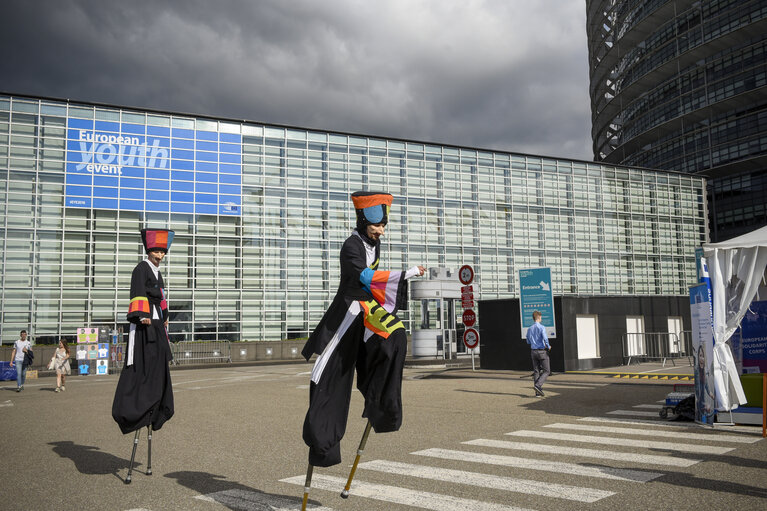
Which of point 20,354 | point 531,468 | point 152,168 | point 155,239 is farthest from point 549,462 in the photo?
point 152,168

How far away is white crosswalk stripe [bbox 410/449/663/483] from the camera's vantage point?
588cm

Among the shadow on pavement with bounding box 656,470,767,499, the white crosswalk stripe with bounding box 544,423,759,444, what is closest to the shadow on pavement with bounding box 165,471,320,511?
the shadow on pavement with bounding box 656,470,767,499

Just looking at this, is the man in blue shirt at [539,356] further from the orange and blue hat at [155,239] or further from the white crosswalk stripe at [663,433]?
the orange and blue hat at [155,239]

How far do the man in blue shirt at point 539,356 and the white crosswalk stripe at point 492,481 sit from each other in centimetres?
796

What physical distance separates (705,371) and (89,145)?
3802cm

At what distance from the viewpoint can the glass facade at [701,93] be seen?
54.0 m

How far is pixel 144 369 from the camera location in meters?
6.52

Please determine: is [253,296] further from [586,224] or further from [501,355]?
[586,224]

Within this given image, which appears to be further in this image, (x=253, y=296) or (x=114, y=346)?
(x=253, y=296)

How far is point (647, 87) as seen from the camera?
63875 mm

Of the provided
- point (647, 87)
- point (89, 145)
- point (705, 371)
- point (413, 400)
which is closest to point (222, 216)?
point (89, 145)

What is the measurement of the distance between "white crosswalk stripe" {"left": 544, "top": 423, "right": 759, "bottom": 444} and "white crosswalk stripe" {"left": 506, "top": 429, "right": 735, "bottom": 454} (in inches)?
21.7

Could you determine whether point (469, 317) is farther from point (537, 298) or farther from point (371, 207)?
point (371, 207)

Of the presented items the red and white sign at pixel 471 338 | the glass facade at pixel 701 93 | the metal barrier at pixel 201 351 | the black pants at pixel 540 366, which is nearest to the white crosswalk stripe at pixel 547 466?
the black pants at pixel 540 366
